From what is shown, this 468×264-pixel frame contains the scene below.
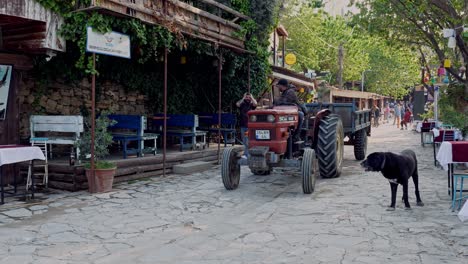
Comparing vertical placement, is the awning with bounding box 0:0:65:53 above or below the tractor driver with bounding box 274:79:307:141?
above

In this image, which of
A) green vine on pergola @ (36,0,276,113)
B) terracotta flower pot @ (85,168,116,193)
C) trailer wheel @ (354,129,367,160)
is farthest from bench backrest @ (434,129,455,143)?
terracotta flower pot @ (85,168,116,193)

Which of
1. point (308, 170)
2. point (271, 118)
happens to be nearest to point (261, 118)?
point (271, 118)

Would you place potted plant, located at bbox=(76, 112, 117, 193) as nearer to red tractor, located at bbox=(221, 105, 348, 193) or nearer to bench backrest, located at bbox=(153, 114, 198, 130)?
red tractor, located at bbox=(221, 105, 348, 193)

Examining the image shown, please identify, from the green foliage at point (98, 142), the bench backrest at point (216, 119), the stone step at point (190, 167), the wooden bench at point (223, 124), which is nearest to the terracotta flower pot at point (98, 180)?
the green foliage at point (98, 142)

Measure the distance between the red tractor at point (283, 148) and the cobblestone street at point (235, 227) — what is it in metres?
0.39

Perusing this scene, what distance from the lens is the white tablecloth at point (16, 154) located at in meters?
6.50

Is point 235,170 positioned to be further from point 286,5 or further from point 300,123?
point 286,5

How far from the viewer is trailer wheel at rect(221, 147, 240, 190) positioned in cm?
779

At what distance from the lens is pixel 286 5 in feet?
111

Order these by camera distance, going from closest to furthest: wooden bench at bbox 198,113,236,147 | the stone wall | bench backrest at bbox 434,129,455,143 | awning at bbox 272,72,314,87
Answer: the stone wall
bench backrest at bbox 434,129,455,143
wooden bench at bbox 198,113,236,147
awning at bbox 272,72,314,87

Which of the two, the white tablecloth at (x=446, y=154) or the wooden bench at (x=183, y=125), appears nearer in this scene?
the white tablecloth at (x=446, y=154)

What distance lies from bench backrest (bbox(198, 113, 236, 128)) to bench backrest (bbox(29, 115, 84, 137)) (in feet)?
17.7

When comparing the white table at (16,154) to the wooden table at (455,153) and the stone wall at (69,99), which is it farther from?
the wooden table at (455,153)

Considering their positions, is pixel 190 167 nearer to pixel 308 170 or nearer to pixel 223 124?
pixel 223 124
